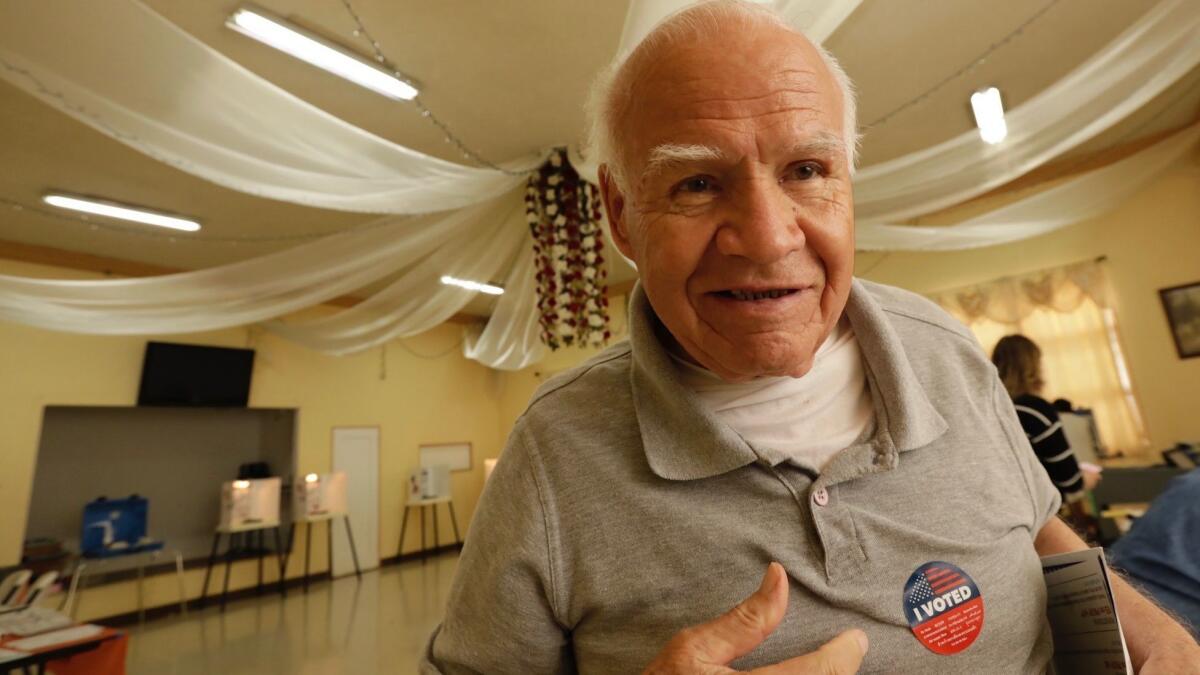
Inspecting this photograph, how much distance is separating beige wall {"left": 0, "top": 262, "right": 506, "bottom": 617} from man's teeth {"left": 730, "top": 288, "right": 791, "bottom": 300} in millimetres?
7802

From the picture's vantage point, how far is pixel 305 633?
204 inches

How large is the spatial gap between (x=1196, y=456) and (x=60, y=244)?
33.4 feet

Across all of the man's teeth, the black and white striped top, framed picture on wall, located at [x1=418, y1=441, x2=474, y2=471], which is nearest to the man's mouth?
the man's teeth

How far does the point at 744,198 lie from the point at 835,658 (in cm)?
48

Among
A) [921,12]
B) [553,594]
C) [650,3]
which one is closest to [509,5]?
[650,3]

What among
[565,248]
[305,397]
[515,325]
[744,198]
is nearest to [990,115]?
[565,248]

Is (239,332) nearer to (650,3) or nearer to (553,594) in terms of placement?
(650,3)

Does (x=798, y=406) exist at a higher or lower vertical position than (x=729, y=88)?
lower

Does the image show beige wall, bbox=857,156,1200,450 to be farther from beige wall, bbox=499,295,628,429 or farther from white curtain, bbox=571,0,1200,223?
beige wall, bbox=499,295,628,429

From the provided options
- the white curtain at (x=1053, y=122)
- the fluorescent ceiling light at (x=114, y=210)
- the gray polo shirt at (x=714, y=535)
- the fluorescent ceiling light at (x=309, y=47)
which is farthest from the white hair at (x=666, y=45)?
the fluorescent ceiling light at (x=114, y=210)

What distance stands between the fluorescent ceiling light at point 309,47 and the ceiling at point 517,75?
0.12m

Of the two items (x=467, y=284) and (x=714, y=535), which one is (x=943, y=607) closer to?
(x=714, y=535)

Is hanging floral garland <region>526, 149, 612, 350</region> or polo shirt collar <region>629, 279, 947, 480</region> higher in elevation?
hanging floral garland <region>526, 149, 612, 350</region>

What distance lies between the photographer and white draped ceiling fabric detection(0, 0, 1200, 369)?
72.0 inches
